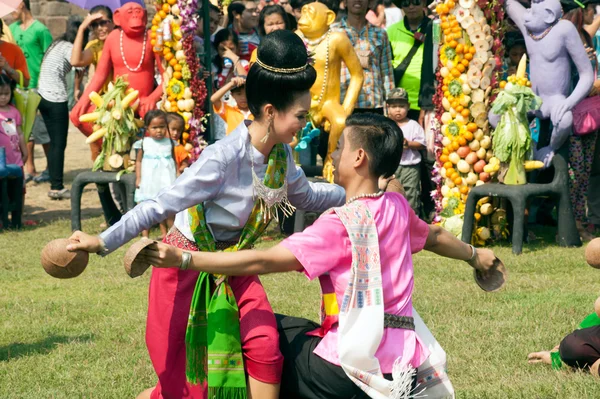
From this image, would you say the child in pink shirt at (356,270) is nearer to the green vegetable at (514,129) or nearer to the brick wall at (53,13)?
the green vegetable at (514,129)

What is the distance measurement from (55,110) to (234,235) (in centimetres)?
795

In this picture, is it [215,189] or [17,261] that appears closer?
[215,189]

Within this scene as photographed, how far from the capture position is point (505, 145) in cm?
780

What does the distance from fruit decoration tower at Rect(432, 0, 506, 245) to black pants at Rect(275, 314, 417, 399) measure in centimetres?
459

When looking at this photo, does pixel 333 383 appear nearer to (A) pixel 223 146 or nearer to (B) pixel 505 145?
(A) pixel 223 146

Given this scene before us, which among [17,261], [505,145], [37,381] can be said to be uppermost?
[505,145]

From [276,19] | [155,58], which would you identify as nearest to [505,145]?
[276,19]

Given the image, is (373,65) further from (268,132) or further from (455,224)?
(268,132)

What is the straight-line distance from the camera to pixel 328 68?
8594 millimetres

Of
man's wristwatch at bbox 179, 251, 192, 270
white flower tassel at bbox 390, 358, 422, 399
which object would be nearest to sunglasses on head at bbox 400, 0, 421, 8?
white flower tassel at bbox 390, 358, 422, 399

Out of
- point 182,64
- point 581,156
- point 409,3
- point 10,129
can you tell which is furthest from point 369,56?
point 10,129

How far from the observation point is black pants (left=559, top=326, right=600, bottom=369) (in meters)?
4.56

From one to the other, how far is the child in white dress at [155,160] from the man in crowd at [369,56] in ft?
5.28

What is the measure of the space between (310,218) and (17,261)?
104 inches
